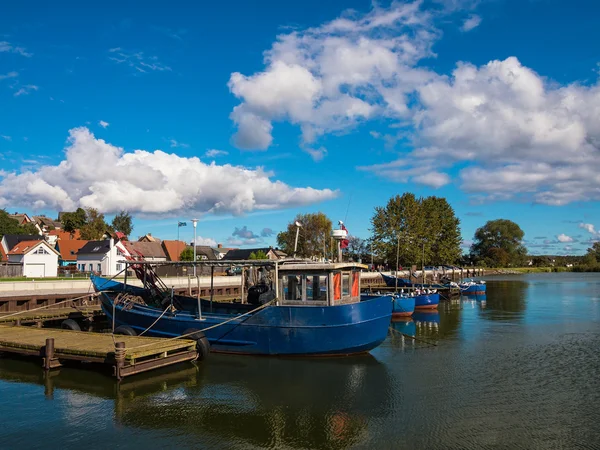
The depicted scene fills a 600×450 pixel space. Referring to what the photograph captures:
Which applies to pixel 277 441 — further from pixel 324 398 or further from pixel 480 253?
pixel 480 253

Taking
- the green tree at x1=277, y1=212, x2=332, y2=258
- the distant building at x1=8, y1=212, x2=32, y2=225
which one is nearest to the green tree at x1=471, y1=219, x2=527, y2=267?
the green tree at x1=277, y1=212, x2=332, y2=258

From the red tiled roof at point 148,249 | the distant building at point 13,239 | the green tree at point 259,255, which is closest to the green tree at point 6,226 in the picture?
the distant building at point 13,239

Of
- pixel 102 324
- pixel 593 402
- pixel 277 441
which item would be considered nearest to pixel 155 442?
pixel 277 441

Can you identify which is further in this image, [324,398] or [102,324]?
[102,324]

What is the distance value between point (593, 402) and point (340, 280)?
8770 mm

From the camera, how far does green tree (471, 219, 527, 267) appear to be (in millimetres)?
134875

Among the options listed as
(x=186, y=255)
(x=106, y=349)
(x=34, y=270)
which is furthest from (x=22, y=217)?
(x=106, y=349)

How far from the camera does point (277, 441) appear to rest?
10.6 metres

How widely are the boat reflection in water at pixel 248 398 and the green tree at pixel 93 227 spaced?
72.0 meters

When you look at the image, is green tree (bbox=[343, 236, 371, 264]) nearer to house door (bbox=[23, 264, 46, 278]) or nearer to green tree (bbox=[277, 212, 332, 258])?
green tree (bbox=[277, 212, 332, 258])

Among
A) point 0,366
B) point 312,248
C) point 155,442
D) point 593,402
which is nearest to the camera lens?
point 155,442

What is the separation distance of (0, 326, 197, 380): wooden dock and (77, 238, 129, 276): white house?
4136 centimetres

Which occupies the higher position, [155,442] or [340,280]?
[340,280]

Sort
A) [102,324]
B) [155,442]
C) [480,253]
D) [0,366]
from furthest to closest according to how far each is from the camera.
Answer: [480,253], [102,324], [0,366], [155,442]
